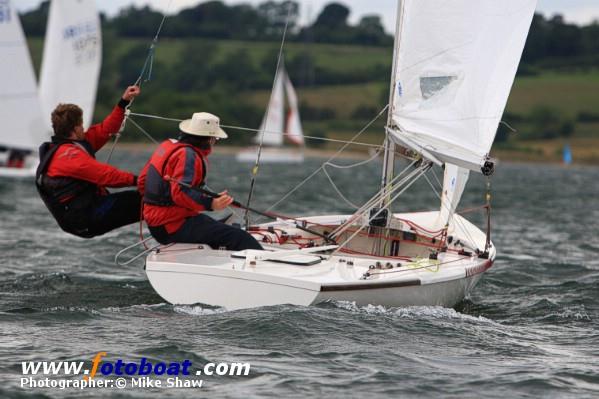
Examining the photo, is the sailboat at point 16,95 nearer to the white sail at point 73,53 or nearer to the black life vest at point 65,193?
the white sail at point 73,53

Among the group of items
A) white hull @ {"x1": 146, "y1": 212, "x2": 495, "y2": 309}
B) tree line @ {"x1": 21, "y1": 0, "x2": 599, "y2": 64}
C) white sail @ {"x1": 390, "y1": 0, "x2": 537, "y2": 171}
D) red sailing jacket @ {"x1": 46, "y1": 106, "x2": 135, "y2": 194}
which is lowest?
white hull @ {"x1": 146, "y1": 212, "x2": 495, "y2": 309}

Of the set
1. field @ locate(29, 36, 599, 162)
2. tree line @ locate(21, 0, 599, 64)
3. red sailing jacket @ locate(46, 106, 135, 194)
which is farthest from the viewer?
tree line @ locate(21, 0, 599, 64)

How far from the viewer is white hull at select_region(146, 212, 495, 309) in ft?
24.6

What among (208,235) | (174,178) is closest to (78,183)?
(174,178)

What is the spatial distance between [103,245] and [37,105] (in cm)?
1515

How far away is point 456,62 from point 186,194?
3.01 m

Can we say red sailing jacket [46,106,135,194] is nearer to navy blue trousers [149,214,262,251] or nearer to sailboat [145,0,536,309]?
navy blue trousers [149,214,262,251]

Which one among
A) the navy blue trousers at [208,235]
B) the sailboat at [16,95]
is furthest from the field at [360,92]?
the navy blue trousers at [208,235]

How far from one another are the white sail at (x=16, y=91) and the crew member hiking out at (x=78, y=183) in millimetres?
18611

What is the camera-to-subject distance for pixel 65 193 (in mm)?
8188

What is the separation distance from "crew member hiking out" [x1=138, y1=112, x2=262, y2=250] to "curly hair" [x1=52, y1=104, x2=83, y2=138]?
65cm

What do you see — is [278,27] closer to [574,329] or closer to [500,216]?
[500,216]

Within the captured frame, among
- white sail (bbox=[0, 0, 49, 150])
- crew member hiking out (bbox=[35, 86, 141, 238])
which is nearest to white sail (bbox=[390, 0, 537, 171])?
crew member hiking out (bbox=[35, 86, 141, 238])

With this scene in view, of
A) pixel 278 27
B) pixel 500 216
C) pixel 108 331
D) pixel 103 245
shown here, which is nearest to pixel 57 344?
pixel 108 331
